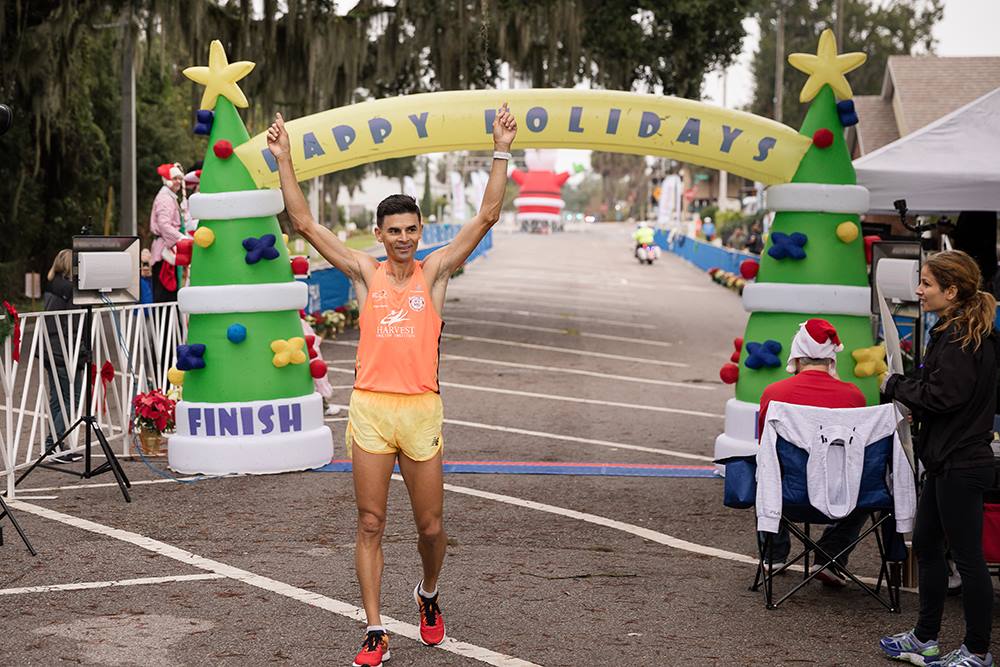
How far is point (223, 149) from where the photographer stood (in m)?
9.86

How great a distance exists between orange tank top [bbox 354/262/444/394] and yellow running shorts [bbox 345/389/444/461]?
0.14 feet

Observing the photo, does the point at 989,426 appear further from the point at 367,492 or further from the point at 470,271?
the point at 470,271

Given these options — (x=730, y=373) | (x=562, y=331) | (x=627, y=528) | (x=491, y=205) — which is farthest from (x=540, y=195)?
(x=491, y=205)

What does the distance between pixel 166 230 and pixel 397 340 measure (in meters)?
7.75

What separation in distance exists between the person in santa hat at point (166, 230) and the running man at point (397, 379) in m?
7.17

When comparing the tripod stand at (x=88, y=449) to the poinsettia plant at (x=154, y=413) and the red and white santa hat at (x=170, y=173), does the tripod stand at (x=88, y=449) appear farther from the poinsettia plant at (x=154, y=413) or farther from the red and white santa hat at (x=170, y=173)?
the red and white santa hat at (x=170, y=173)

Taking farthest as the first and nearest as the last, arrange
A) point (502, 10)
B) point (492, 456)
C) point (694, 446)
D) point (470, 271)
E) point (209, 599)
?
1. point (470, 271)
2. point (502, 10)
3. point (694, 446)
4. point (492, 456)
5. point (209, 599)

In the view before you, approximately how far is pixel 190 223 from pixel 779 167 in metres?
5.81

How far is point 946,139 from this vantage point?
9617mm

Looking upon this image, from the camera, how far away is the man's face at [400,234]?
5.45 meters

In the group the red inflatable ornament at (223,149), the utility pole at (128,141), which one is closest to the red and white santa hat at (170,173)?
the red inflatable ornament at (223,149)

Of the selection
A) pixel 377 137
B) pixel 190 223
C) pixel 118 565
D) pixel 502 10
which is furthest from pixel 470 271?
pixel 118 565

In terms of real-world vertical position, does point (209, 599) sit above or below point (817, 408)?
below

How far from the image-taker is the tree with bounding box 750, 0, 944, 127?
63.8 meters
